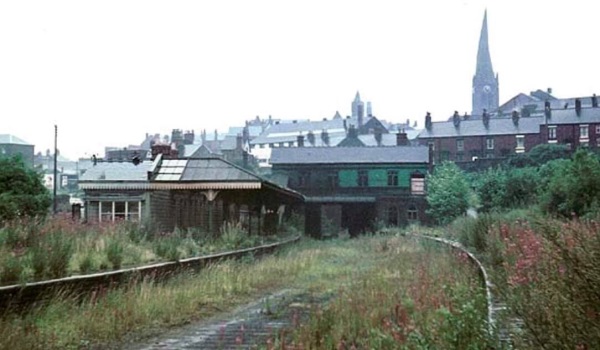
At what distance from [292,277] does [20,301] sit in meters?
11.2

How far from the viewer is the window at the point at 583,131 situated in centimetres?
7941

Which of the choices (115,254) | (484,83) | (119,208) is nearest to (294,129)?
(484,83)

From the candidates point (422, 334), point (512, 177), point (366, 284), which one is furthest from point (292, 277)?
point (512, 177)

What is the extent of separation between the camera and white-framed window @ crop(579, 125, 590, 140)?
79.4m

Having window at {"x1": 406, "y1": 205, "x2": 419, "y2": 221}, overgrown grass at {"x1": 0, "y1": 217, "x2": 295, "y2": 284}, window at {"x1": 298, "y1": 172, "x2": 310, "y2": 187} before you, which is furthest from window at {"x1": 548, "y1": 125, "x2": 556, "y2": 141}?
overgrown grass at {"x1": 0, "y1": 217, "x2": 295, "y2": 284}

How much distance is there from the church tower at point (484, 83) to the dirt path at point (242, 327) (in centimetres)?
13892

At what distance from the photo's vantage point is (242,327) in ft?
28.8

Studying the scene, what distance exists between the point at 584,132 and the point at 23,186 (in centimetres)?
6298

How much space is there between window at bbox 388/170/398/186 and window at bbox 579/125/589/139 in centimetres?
2590

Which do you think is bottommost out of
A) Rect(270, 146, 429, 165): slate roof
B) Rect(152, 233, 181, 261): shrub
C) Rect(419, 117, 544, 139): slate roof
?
Rect(152, 233, 181, 261): shrub

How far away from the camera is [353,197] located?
65.1m

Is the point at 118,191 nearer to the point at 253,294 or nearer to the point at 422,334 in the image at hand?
the point at 253,294

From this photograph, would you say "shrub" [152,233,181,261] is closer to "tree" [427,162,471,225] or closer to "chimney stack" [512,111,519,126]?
"tree" [427,162,471,225]

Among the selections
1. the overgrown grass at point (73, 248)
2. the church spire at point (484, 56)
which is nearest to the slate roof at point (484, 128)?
the church spire at point (484, 56)
